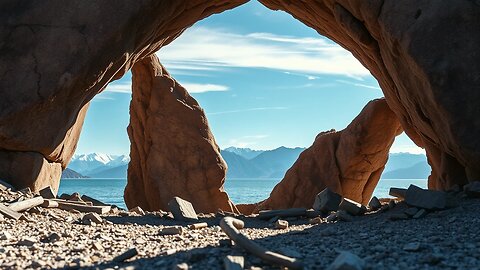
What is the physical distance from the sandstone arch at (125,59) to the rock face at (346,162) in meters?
7.05

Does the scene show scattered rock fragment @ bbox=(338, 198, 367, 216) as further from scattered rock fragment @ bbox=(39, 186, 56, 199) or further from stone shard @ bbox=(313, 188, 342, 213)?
scattered rock fragment @ bbox=(39, 186, 56, 199)

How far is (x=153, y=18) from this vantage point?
1065 centimetres

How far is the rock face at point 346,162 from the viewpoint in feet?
59.1

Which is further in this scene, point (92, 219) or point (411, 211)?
point (411, 211)

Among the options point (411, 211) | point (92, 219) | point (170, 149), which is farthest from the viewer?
point (170, 149)

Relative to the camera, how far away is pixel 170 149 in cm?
1748

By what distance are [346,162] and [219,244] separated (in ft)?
46.6

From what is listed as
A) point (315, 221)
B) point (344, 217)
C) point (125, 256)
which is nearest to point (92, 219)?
point (125, 256)

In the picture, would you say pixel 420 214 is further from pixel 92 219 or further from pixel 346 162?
pixel 346 162

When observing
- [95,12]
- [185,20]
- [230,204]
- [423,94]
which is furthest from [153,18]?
[230,204]

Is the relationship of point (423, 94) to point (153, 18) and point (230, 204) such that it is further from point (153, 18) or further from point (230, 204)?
point (230, 204)

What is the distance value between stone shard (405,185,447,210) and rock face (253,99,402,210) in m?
9.50

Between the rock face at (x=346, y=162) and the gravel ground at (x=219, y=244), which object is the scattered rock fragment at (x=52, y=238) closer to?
the gravel ground at (x=219, y=244)

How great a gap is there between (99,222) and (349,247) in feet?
14.3
